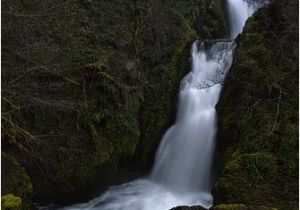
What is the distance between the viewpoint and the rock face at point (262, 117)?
7.50 m

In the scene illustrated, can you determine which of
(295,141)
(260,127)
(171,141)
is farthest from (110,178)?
(295,141)

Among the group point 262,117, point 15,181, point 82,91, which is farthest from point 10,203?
point 262,117

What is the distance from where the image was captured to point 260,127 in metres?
8.72

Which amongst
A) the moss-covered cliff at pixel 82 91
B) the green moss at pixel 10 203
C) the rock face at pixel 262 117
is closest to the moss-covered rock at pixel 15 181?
the moss-covered cliff at pixel 82 91

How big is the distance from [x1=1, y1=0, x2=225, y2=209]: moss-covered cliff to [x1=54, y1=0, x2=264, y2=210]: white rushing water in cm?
33

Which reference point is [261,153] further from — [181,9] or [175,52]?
[181,9]

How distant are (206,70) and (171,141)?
2428 mm

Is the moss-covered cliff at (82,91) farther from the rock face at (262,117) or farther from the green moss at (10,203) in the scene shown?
the rock face at (262,117)

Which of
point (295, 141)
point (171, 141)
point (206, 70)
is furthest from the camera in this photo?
point (206, 70)

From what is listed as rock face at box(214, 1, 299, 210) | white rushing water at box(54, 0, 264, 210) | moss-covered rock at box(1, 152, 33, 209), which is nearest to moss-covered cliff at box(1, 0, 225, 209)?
moss-covered rock at box(1, 152, 33, 209)

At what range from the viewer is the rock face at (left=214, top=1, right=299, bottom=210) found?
750 centimetres

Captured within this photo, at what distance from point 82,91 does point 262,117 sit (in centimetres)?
406

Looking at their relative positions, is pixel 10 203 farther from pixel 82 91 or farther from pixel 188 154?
pixel 188 154

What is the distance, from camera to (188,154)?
10516 millimetres
